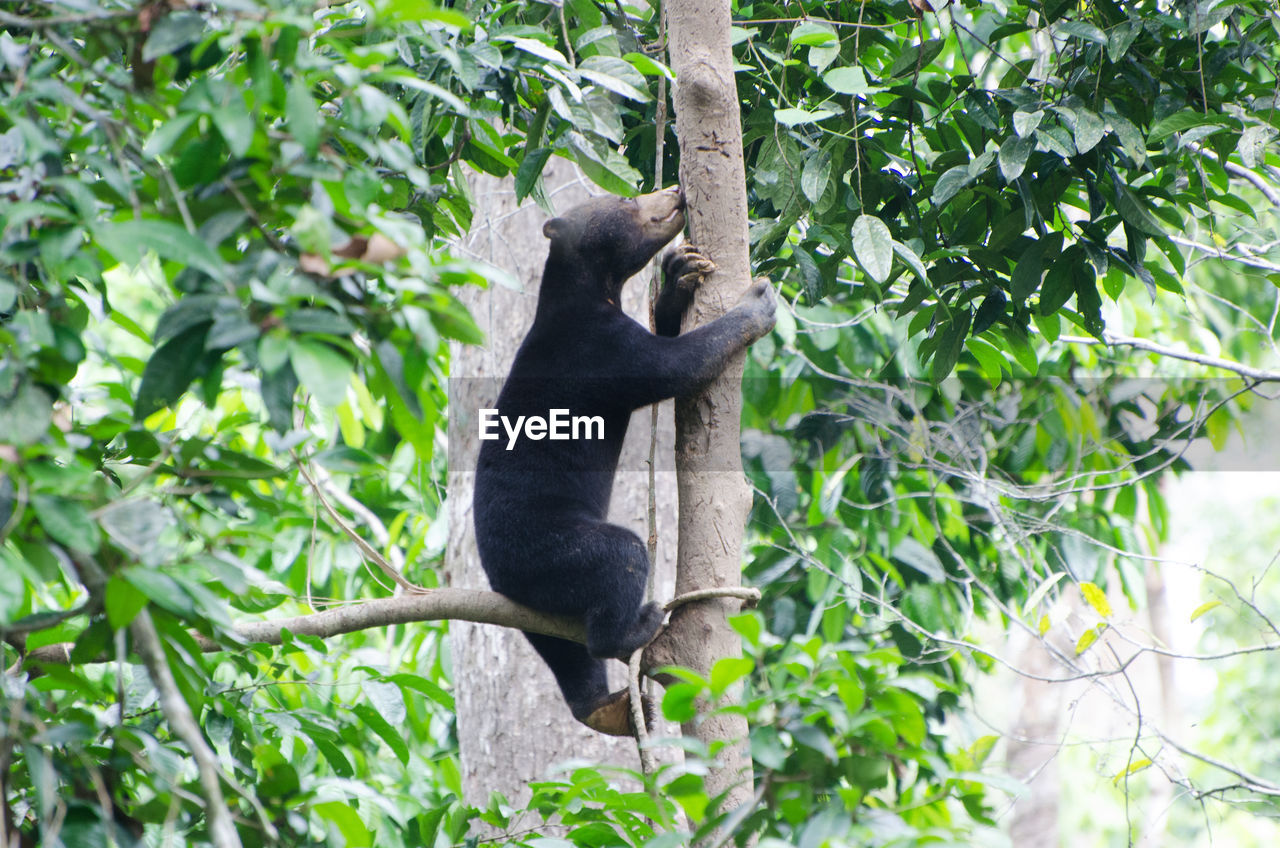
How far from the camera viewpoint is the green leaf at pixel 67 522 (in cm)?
141

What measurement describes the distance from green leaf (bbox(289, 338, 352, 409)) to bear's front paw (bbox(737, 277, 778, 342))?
157 centimetres

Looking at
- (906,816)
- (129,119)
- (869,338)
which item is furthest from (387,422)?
(906,816)

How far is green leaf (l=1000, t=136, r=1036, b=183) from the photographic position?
110 inches

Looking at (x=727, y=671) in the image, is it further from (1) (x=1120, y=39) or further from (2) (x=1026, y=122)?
(1) (x=1120, y=39)

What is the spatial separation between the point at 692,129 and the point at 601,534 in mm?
1236

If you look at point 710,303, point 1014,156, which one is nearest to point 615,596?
point 710,303

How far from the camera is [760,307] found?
2928mm

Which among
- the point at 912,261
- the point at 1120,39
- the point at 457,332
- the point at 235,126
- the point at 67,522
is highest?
the point at 1120,39

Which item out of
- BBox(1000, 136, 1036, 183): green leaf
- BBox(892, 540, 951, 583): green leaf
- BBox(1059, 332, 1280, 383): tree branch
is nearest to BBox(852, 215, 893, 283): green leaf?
BBox(1000, 136, 1036, 183): green leaf

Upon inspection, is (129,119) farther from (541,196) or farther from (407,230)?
(541,196)

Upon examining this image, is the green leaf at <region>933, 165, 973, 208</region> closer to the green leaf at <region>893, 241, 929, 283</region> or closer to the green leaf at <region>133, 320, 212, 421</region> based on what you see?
the green leaf at <region>893, 241, 929, 283</region>

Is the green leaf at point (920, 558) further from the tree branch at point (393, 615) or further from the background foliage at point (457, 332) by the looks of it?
the tree branch at point (393, 615)

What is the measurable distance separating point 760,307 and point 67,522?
1917 millimetres

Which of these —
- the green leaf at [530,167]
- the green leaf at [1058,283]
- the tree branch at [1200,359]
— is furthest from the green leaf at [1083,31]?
the green leaf at [530,167]
